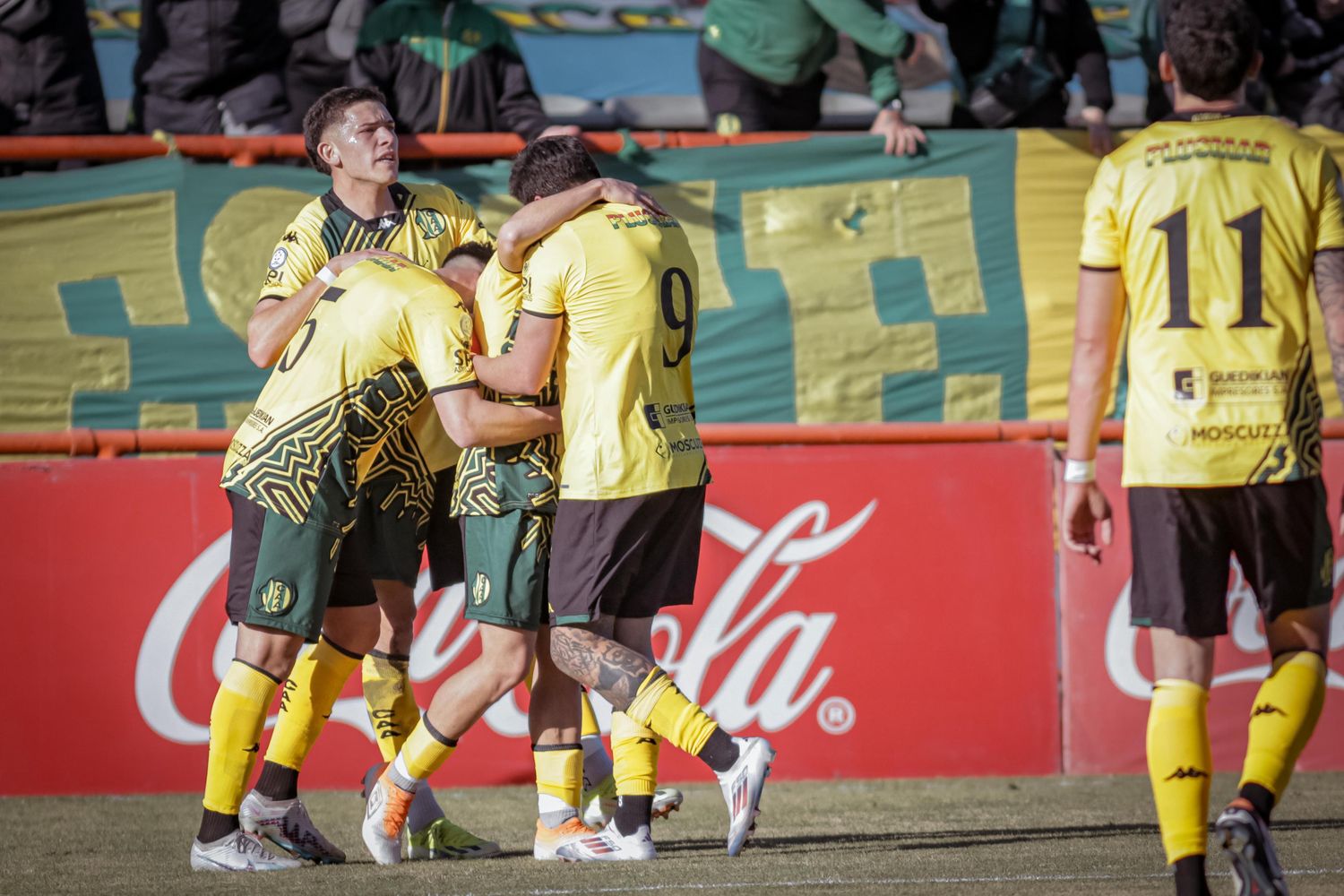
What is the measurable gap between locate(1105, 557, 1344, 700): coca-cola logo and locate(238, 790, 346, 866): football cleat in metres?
3.48

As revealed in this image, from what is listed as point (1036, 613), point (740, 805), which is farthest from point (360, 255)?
point (1036, 613)

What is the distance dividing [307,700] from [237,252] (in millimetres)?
2720

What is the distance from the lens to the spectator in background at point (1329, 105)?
805 cm

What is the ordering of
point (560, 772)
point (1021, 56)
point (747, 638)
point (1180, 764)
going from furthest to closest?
point (1021, 56) < point (747, 638) < point (560, 772) < point (1180, 764)

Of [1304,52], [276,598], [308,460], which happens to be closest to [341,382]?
[308,460]

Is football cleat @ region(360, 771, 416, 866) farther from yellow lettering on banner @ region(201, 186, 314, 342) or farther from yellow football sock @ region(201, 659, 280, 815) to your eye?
yellow lettering on banner @ region(201, 186, 314, 342)

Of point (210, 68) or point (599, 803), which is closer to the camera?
point (599, 803)

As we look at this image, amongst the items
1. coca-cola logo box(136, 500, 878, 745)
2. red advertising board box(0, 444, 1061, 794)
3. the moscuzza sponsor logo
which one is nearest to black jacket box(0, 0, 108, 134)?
red advertising board box(0, 444, 1061, 794)

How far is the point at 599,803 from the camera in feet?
18.0

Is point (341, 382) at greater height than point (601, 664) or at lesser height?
greater

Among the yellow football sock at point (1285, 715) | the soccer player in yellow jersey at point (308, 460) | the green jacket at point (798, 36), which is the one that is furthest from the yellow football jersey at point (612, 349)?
the green jacket at point (798, 36)

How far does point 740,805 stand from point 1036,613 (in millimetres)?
3101

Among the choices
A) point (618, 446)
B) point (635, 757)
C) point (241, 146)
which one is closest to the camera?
point (618, 446)

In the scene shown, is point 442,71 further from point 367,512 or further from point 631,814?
point 631,814
